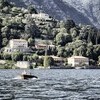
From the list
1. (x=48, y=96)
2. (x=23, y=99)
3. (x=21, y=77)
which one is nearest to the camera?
(x=23, y=99)

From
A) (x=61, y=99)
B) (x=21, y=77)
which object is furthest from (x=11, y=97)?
(x=21, y=77)

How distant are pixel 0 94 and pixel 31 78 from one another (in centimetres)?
5775

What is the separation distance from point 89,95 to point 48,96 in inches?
258

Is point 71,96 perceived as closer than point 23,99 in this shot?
No

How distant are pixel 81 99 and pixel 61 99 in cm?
274

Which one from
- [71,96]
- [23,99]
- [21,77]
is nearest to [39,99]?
[23,99]

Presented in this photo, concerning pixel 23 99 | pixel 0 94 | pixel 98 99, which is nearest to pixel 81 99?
pixel 98 99

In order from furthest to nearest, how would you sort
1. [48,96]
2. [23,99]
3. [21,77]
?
[21,77], [48,96], [23,99]

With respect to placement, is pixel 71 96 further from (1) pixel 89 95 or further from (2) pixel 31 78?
(2) pixel 31 78

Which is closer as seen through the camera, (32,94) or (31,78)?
(32,94)

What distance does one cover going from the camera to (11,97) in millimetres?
65312

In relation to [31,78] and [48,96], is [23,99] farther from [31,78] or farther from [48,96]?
[31,78]

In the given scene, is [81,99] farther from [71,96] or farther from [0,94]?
[0,94]

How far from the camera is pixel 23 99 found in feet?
206
